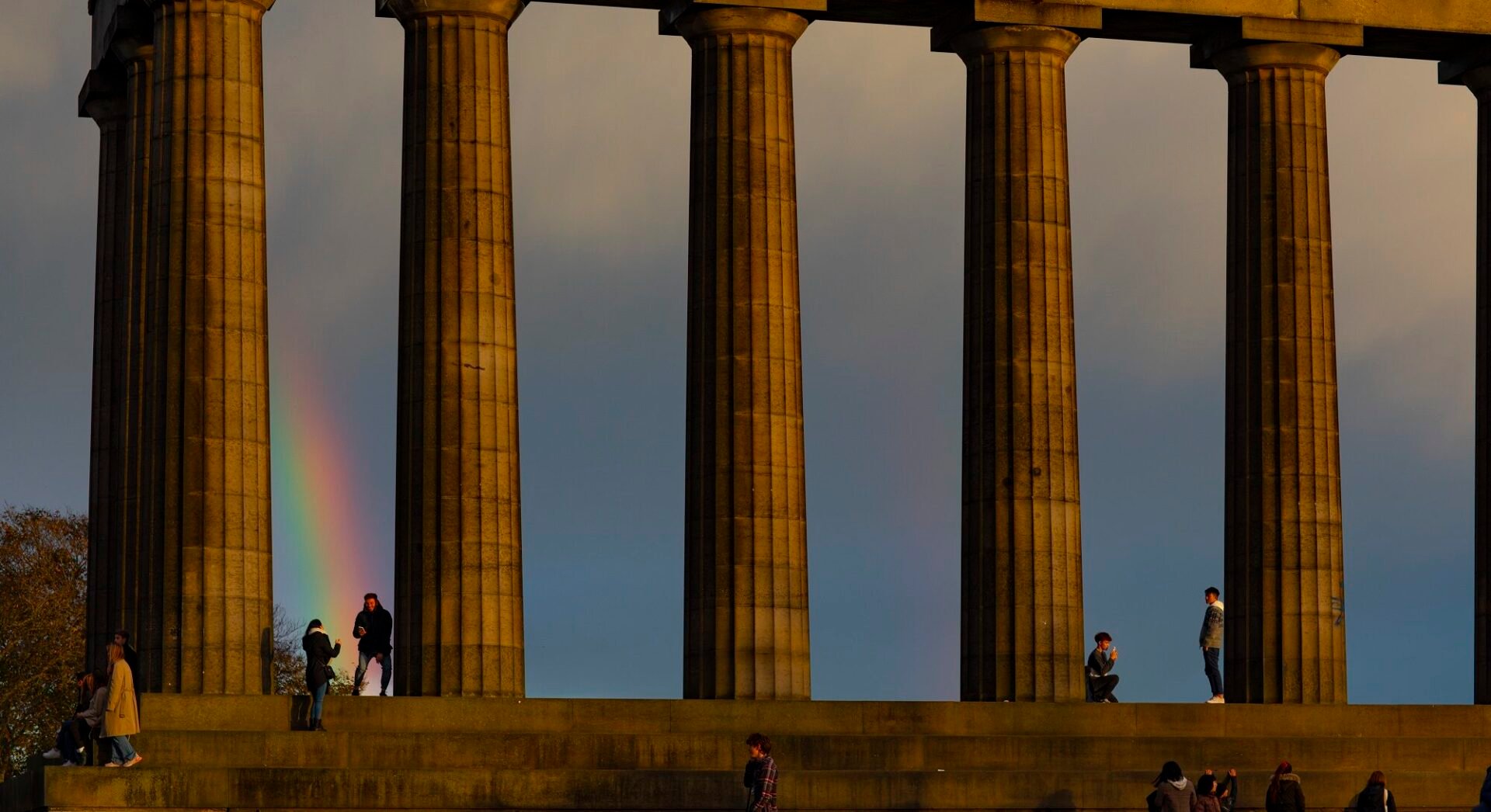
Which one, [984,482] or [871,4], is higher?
[871,4]

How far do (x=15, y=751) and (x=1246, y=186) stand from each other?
295ft

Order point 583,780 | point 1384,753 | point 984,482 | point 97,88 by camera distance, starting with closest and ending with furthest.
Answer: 1. point 583,780
2. point 1384,753
3. point 984,482
4. point 97,88

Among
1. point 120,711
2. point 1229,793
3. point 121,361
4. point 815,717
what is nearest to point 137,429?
point 121,361

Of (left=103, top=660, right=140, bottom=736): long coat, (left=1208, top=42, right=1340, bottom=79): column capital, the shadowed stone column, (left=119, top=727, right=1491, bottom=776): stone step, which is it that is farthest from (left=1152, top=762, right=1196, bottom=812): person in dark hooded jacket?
(left=1208, top=42, right=1340, bottom=79): column capital

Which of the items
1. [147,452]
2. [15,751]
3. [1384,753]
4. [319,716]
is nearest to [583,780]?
[319,716]

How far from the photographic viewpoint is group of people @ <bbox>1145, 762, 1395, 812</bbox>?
88312 mm

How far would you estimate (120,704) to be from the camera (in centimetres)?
9106

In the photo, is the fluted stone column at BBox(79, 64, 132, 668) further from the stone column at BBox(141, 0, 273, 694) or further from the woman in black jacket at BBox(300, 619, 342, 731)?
the woman in black jacket at BBox(300, 619, 342, 731)

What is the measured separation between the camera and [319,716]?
97.8 m

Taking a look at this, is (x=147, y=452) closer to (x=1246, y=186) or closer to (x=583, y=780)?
(x=583, y=780)

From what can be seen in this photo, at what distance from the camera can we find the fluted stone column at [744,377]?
108m

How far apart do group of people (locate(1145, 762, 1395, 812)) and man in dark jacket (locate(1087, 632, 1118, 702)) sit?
Answer: 954 centimetres

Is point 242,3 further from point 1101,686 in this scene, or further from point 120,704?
point 1101,686

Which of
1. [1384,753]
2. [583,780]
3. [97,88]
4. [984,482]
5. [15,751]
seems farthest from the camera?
[15,751]
